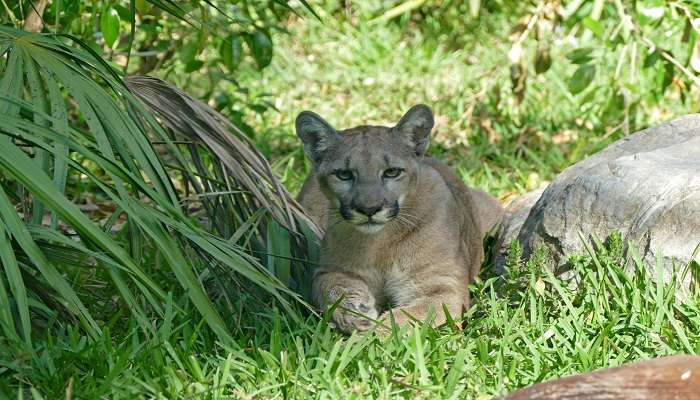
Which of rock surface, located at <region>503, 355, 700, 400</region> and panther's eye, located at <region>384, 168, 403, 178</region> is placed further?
panther's eye, located at <region>384, 168, 403, 178</region>

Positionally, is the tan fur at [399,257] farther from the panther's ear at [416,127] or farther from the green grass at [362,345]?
the green grass at [362,345]

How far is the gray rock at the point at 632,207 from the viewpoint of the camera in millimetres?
4348

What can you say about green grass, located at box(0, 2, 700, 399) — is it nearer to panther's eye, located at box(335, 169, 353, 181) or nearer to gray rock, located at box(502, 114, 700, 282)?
gray rock, located at box(502, 114, 700, 282)

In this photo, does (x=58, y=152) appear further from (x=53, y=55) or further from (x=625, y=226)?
(x=625, y=226)

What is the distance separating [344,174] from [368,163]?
132 millimetres

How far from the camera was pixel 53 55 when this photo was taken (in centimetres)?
399

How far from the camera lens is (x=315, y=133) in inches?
203

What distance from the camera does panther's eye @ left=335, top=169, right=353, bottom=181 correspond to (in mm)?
4949

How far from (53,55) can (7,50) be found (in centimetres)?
16

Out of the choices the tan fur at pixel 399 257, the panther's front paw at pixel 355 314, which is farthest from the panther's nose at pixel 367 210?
the panther's front paw at pixel 355 314

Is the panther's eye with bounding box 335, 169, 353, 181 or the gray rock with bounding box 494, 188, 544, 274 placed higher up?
the panther's eye with bounding box 335, 169, 353, 181

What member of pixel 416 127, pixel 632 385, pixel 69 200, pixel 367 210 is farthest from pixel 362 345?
pixel 416 127

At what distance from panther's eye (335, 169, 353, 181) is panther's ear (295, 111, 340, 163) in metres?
0.22

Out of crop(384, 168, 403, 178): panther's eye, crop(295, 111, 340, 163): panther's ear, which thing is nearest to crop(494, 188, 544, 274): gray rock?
crop(384, 168, 403, 178): panther's eye
